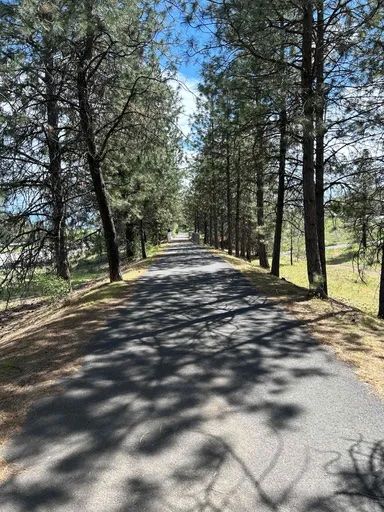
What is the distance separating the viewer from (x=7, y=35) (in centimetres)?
770

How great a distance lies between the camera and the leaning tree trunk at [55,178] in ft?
35.5

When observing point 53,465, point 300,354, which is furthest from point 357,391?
point 53,465

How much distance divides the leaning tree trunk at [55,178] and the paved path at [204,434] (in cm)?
673

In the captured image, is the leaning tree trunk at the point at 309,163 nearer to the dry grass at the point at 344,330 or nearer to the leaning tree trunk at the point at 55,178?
the dry grass at the point at 344,330

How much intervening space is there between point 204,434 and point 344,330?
4.18 m

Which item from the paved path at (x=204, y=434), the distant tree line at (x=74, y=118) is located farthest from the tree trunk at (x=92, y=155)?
the paved path at (x=204, y=434)

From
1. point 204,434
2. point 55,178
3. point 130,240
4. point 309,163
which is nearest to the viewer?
point 204,434

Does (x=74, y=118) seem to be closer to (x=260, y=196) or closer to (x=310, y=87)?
(x=310, y=87)

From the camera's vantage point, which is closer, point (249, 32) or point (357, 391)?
point (357, 391)

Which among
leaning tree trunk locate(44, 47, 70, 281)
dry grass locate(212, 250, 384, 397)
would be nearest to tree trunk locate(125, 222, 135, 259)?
leaning tree trunk locate(44, 47, 70, 281)

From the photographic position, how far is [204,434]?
3.67 metres

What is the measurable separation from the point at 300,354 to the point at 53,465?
11.6 ft

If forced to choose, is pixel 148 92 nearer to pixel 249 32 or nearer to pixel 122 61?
pixel 122 61

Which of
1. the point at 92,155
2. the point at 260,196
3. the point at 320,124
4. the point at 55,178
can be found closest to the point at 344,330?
the point at 320,124
